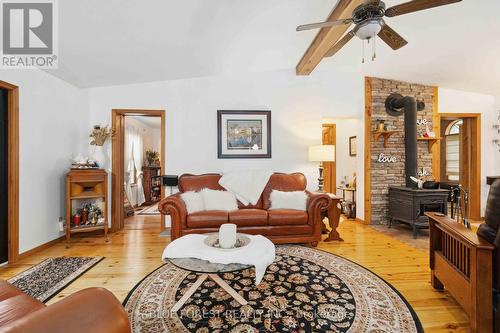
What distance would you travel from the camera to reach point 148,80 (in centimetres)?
399

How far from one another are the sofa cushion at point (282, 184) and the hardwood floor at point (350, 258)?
0.95 meters

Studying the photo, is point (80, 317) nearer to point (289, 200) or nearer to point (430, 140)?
point (289, 200)

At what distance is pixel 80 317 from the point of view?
0.73m

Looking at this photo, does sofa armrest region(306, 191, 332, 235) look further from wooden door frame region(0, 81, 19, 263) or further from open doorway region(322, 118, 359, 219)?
wooden door frame region(0, 81, 19, 263)

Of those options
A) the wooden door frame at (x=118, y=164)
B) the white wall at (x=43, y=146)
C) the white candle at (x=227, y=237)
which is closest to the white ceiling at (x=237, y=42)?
the white wall at (x=43, y=146)

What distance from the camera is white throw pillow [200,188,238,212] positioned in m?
3.36

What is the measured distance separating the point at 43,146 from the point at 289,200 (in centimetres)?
337

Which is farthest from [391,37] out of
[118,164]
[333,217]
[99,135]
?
[118,164]

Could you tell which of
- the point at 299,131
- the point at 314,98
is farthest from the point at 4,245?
the point at 314,98

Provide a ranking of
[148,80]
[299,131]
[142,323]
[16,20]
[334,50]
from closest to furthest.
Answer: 1. [142,323]
2. [16,20]
3. [334,50]
4. [148,80]
5. [299,131]

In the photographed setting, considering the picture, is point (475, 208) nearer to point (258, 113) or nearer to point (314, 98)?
point (314, 98)

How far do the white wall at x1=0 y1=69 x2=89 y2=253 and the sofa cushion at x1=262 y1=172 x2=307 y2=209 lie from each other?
297 cm

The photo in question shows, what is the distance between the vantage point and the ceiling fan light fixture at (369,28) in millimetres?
1955

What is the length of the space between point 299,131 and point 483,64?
2.76 metres
